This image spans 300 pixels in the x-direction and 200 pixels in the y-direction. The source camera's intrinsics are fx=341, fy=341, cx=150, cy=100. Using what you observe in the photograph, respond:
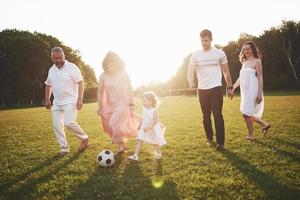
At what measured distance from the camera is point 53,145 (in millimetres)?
10695

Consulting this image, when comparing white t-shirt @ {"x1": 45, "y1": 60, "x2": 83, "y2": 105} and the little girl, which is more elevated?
white t-shirt @ {"x1": 45, "y1": 60, "x2": 83, "y2": 105}

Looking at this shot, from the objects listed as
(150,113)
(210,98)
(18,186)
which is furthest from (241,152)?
(18,186)

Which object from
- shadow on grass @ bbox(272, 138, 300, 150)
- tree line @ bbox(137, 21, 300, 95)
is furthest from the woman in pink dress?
tree line @ bbox(137, 21, 300, 95)

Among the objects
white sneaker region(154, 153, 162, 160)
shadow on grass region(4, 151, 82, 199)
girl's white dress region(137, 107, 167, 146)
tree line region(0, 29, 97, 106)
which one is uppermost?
tree line region(0, 29, 97, 106)

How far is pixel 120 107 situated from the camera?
29.4ft

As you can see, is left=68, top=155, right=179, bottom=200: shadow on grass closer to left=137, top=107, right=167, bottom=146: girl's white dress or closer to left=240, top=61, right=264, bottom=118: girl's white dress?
left=137, top=107, right=167, bottom=146: girl's white dress

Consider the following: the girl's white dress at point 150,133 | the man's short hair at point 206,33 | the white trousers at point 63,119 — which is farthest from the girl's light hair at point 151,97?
the man's short hair at point 206,33

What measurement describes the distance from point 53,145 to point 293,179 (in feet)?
23.8

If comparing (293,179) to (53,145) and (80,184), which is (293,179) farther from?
(53,145)

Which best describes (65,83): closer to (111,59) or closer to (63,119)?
(63,119)

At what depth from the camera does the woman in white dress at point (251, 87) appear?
1013 cm

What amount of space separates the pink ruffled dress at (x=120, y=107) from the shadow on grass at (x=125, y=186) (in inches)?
69.6

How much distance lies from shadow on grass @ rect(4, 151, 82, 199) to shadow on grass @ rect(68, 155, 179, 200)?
0.86 meters

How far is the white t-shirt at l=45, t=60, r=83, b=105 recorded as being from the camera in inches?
355
